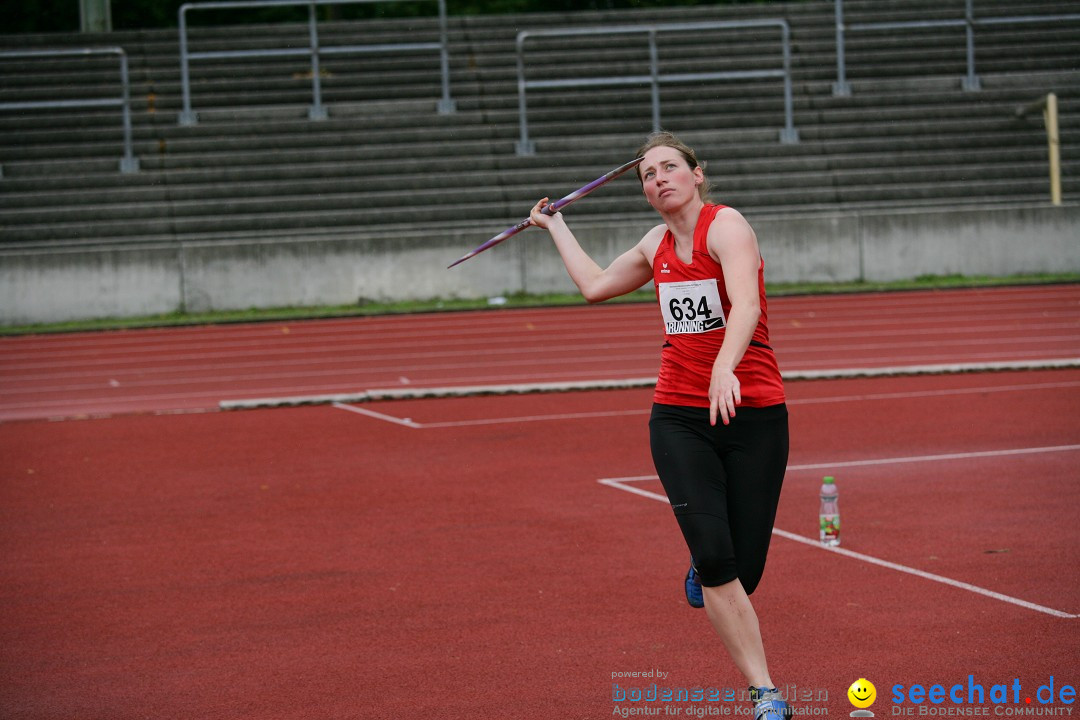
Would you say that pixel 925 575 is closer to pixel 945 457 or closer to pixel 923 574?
pixel 923 574

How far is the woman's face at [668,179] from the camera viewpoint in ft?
14.8

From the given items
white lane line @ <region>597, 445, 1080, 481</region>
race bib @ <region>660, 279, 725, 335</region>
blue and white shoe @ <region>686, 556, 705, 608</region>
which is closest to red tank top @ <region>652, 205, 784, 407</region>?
race bib @ <region>660, 279, 725, 335</region>

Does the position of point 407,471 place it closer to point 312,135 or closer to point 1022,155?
point 312,135

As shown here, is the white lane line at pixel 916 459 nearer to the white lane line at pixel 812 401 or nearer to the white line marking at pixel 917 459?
the white line marking at pixel 917 459

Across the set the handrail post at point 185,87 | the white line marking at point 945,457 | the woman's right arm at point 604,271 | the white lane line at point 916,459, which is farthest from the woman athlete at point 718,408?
the handrail post at point 185,87

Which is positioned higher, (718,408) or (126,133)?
(126,133)

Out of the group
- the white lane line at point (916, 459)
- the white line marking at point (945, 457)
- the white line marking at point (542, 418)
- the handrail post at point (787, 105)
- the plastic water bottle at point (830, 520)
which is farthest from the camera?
the handrail post at point (787, 105)

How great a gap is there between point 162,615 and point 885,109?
2296cm

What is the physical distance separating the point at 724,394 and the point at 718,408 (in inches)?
3.3

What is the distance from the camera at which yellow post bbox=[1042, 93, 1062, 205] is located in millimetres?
23859

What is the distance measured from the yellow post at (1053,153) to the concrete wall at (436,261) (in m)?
0.80

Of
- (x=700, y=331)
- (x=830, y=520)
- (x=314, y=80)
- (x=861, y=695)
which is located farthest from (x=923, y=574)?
(x=314, y=80)

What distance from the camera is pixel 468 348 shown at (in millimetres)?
17766

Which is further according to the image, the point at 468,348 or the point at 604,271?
the point at 468,348
